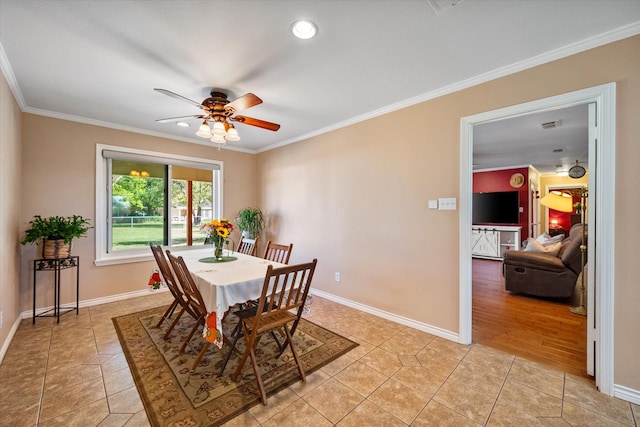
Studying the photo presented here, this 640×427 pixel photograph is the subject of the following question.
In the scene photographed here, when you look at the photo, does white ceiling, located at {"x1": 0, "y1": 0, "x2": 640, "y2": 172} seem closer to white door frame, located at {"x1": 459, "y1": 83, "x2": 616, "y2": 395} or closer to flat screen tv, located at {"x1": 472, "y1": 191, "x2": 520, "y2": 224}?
white door frame, located at {"x1": 459, "y1": 83, "x2": 616, "y2": 395}

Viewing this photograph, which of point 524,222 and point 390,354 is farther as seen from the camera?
point 524,222

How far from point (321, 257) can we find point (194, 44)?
9.74 ft

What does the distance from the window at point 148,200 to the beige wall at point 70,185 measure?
110 mm

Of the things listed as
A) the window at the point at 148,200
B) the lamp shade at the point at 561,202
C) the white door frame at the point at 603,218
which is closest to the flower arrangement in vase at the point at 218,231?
the window at the point at 148,200

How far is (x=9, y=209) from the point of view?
2.49 m

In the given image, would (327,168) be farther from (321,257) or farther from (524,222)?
(524,222)

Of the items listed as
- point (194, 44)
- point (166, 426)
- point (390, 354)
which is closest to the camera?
point (166, 426)

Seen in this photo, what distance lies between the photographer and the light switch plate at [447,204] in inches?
102

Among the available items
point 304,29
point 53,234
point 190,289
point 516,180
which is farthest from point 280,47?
point 516,180

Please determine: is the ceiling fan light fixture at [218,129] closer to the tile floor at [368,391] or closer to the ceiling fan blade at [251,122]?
the ceiling fan blade at [251,122]

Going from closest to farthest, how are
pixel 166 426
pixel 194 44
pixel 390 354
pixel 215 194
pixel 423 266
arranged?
1. pixel 166 426
2. pixel 194 44
3. pixel 390 354
4. pixel 423 266
5. pixel 215 194

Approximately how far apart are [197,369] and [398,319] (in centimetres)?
209

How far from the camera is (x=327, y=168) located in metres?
3.86

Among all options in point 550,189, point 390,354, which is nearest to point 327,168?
point 390,354
